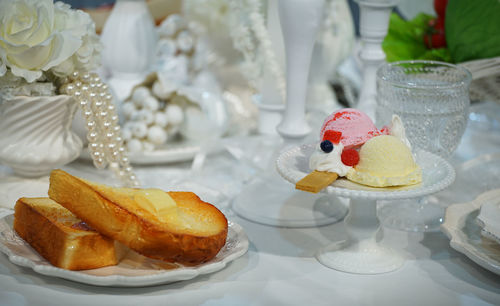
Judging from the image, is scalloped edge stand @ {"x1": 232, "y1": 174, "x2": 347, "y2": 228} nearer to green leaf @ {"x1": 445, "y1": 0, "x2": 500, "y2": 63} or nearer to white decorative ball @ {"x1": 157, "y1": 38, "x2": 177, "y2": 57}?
green leaf @ {"x1": 445, "y1": 0, "x2": 500, "y2": 63}

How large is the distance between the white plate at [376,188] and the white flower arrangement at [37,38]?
0.31 m

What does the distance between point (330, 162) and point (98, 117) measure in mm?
350

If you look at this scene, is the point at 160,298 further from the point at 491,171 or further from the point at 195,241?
the point at 491,171

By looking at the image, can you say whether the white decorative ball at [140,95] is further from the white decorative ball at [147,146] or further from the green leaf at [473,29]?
the green leaf at [473,29]

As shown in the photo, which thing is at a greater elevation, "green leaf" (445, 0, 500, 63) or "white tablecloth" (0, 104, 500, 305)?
"green leaf" (445, 0, 500, 63)

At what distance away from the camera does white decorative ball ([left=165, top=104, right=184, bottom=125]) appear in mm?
995

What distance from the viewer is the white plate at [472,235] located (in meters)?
0.65

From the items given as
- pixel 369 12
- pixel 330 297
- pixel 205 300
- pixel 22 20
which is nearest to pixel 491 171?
pixel 369 12

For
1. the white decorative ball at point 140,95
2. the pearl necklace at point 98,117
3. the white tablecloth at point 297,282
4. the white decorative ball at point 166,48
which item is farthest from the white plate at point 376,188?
the white decorative ball at point 166,48

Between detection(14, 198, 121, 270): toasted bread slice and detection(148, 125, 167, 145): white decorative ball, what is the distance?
12.8 inches

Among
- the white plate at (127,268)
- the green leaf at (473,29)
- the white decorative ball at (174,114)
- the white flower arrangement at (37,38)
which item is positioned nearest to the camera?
the white plate at (127,268)

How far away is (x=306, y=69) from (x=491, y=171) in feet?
1.28

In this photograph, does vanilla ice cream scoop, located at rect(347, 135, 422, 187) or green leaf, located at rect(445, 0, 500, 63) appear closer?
vanilla ice cream scoop, located at rect(347, 135, 422, 187)

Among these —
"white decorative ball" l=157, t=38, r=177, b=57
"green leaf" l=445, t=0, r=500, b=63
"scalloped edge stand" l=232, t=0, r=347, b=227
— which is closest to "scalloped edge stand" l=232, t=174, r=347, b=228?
"scalloped edge stand" l=232, t=0, r=347, b=227
